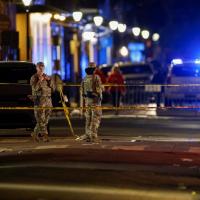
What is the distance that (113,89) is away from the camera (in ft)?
90.1

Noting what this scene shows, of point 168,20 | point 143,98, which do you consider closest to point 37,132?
point 143,98

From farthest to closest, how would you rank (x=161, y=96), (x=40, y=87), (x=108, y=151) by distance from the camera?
(x=161, y=96), (x=40, y=87), (x=108, y=151)

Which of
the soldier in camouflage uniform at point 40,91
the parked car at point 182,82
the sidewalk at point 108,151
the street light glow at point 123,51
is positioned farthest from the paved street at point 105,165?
the street light glow at point 123,51

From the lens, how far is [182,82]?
28.0 m

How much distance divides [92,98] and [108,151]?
218 cm

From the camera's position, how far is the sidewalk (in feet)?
44.8

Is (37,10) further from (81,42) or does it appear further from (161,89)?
(81,42)

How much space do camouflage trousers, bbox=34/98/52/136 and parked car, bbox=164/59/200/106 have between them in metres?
10.3

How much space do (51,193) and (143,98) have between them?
64.8ft

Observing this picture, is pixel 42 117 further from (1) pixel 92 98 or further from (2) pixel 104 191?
(2) pixel 104 191

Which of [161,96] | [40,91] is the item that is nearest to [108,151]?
[40,91]

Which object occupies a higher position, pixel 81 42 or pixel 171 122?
pixel 81 42

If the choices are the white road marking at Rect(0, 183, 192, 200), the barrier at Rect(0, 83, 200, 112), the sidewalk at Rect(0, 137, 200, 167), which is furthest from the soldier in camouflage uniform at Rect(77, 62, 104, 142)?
the barrier at Rect(0, 83, 200, 112)

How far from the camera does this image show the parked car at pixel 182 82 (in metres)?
26.9
